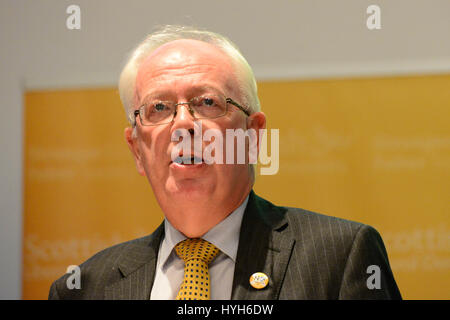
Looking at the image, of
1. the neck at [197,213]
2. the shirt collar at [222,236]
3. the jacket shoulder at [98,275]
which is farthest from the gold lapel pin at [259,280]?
the jacket shoulder at [98,275]

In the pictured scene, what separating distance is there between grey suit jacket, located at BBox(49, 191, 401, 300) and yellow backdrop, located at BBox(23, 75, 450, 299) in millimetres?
515

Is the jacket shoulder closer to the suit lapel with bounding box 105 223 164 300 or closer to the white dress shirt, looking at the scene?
the suit lapel with bounding box 105 223 164 300

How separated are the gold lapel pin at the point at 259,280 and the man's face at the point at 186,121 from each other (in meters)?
0.28

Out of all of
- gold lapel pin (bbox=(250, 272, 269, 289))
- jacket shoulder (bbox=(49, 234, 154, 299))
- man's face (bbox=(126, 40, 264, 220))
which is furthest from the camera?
jacket shoulder (bbox=(49, 234, 154, 299))

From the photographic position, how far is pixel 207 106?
1621 mm

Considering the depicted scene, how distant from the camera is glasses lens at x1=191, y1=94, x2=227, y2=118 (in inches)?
63.5

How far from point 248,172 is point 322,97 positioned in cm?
65

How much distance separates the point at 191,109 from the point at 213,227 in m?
0.39

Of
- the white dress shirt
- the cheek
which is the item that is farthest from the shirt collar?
the cheek

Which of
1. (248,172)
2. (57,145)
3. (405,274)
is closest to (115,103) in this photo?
(57,145)

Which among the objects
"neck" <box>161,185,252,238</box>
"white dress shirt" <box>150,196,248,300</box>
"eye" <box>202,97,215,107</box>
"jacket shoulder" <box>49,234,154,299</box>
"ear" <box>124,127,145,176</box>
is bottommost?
"jacket shoulder" <box>49,234,154,299</box>

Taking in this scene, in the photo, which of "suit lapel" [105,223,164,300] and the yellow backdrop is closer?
"suit lapel" [105,223,164,300]

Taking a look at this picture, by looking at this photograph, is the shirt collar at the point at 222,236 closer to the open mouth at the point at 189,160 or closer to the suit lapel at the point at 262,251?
the suit lapel at the point at 262,251

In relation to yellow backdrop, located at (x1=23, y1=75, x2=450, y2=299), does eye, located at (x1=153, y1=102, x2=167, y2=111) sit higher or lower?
higher
